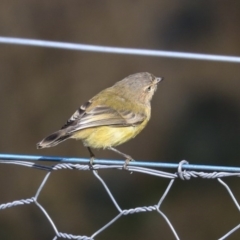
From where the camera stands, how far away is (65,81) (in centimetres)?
712

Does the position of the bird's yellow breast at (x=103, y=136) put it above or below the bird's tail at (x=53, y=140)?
below

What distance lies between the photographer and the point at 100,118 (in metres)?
3.92

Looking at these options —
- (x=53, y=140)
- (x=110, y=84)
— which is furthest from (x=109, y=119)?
(x=110, y=84)

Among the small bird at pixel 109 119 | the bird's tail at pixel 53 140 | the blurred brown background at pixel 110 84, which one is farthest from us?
the blurred brown background at pixel 110 84

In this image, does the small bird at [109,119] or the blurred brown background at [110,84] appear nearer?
the small bird at [109,119]

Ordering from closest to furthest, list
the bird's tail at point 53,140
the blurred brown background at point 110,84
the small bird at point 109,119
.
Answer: the bird's tail at point 53,140
the small bird at point 109,119
the blurred brown background at point 110,84

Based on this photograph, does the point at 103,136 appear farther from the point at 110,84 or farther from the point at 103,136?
the point at 110,84

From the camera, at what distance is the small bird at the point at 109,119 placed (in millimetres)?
3764

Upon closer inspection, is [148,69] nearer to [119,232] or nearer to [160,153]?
[160,153]

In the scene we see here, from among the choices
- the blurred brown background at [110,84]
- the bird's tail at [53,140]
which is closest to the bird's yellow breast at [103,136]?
the bird's tail at [53,140]

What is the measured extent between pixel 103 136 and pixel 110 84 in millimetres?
3279

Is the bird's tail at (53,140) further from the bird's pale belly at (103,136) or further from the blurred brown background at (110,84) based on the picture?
the blurred brown background at (110,84)

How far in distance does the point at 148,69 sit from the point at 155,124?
0.55 metres

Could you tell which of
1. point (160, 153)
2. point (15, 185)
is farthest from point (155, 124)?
point (15, 185)
